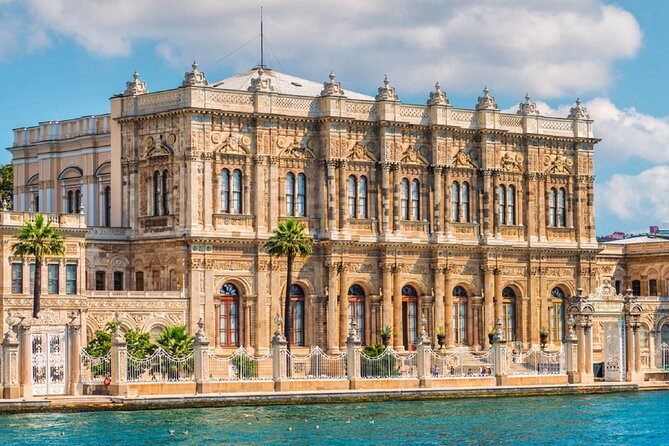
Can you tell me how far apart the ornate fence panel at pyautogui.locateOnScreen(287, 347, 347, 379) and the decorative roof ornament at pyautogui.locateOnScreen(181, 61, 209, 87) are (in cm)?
1282

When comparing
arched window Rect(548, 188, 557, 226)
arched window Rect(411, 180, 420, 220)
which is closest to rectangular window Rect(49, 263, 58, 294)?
arched window Rect(411, 180, 420, 220)

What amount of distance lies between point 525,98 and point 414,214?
30.7 ft

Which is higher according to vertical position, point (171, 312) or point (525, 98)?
point (525, 98)

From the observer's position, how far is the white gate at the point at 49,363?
66306 millimetres

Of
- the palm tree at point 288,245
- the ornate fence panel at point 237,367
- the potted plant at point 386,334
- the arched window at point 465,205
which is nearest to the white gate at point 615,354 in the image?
the potted plant at point 386,334

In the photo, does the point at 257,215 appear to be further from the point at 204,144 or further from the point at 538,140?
the point at 538,140

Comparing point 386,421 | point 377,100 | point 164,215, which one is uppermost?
point 377,100

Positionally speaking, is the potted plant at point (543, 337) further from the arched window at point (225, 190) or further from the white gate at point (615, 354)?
the arched window at point (225, 190)

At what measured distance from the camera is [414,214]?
292ft

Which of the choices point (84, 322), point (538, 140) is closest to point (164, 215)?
point (84, 322)

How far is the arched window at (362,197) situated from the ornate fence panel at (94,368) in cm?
2104

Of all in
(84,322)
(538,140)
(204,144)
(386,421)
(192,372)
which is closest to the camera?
(386,421)

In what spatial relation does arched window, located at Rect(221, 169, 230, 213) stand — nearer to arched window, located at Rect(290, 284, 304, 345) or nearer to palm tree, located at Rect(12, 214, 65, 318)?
arched window, located at Rect(290, 284, 304, 345)

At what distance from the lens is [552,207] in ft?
310
